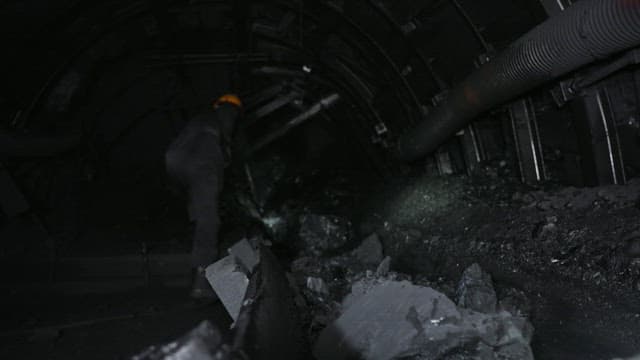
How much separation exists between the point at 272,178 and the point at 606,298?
668 centimetres

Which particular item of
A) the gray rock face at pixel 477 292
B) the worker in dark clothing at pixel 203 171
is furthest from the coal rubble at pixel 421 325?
the worker in dark clothing at pixel 203 171

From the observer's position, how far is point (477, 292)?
3246 millimetres

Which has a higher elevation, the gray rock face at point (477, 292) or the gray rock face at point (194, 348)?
the gray rock face at point (194, 348)

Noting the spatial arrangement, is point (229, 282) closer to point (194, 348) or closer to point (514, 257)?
point (514, 257)

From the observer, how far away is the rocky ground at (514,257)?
2.84 m

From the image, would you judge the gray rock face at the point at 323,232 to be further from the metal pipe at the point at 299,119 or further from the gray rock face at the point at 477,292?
the gray rock face at the point at 477,292

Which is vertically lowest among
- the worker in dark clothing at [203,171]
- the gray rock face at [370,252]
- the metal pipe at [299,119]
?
the gray rock face at [370,252]

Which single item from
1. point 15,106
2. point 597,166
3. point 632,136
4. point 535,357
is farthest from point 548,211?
point 15,106

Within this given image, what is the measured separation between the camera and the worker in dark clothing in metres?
5.74

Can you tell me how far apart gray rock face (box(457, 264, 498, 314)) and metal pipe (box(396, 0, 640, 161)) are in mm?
1367

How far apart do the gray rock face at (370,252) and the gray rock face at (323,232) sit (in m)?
1.23

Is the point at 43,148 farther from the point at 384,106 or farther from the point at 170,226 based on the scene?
the point at 384,106

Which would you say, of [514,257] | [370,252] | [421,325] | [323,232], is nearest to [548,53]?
[514,257]

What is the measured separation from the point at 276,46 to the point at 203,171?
2617 mm
